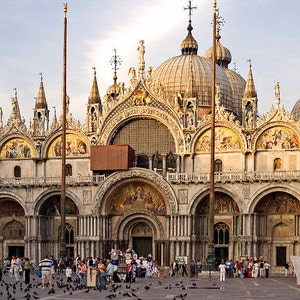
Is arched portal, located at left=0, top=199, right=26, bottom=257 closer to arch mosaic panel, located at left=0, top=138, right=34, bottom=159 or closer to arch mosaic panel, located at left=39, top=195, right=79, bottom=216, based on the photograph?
arch mosaic panel, located at left=39, top=195, right=79, bottom=216

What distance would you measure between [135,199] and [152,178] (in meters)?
3.05

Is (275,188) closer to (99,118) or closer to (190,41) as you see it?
(99,118)

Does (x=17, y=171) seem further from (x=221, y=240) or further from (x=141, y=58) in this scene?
(x=221, y=240)

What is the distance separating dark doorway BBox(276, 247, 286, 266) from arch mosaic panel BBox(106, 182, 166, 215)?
928 centimetres

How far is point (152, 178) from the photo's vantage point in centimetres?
6706

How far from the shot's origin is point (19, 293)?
1474 inches

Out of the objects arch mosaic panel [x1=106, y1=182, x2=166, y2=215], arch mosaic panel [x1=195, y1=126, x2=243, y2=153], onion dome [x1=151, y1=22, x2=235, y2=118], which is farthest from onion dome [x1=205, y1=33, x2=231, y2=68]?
arch mosaic panel [x1=106, y1=182, x2=166, y2=215]

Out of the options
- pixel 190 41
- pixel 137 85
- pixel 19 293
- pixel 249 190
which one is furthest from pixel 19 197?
pixel 19 293

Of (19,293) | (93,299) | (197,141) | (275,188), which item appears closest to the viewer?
(93,299)

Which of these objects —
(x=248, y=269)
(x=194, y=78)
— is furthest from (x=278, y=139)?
(x=194, y=78)

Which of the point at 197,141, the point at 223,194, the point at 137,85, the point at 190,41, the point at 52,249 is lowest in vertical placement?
the point at 52,249

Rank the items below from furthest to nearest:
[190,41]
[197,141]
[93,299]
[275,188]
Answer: [190,41] → [197,141] → [275,188] → [93,299]

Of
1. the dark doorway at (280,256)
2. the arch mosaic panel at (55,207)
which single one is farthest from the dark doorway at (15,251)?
the dark doorway at (280,256)

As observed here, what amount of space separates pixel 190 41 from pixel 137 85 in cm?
1902
